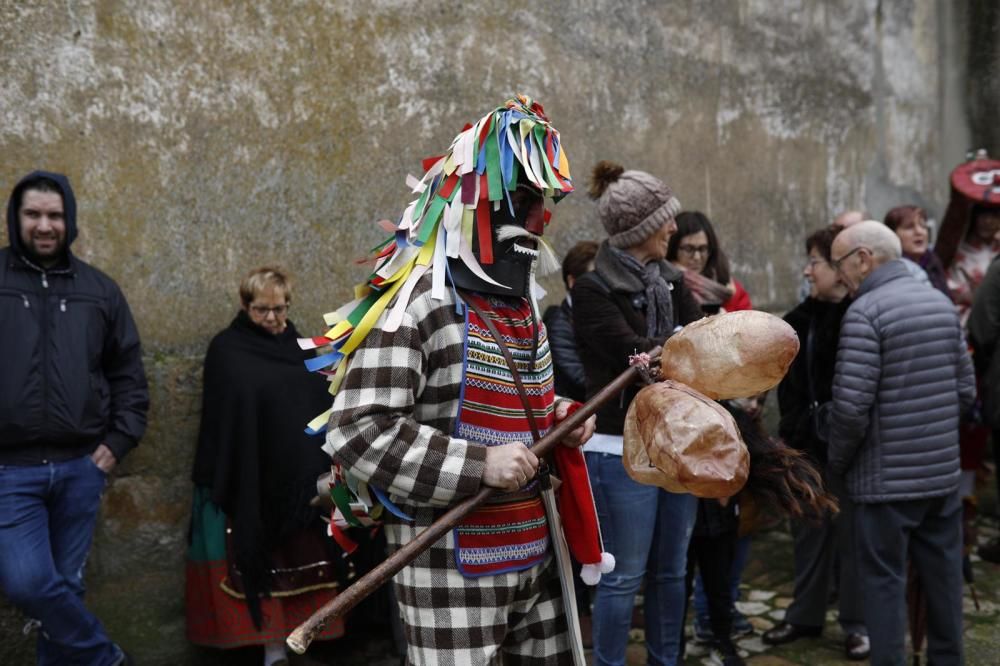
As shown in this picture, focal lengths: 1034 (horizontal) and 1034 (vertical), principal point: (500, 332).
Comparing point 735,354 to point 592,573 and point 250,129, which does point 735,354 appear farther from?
point 250,129

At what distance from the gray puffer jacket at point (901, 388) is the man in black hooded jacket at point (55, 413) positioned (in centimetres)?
283

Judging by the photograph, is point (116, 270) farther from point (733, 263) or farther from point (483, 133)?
point (733, 263)

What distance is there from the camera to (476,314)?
261 centimetres

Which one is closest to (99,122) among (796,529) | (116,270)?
(116,270)

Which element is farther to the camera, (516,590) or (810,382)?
(810,382)

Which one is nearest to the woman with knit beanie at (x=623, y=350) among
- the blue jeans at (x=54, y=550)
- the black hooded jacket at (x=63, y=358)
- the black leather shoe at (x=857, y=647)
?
the black leather shoe at (x=857, y=647)

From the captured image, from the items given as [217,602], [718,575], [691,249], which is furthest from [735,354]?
[217,602]

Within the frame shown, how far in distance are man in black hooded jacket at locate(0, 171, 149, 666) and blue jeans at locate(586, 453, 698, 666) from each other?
189 centimetres

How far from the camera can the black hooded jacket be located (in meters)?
3.80

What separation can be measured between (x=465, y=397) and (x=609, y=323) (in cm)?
135

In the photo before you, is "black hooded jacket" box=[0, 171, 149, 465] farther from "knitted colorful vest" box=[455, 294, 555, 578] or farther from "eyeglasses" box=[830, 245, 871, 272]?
"eyeglasses" box=[830, 245, 871, 272]

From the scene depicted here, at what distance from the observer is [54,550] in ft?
13.1

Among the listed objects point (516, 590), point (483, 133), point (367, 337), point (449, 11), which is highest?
point (449, 11)

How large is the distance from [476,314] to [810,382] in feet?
7.87
